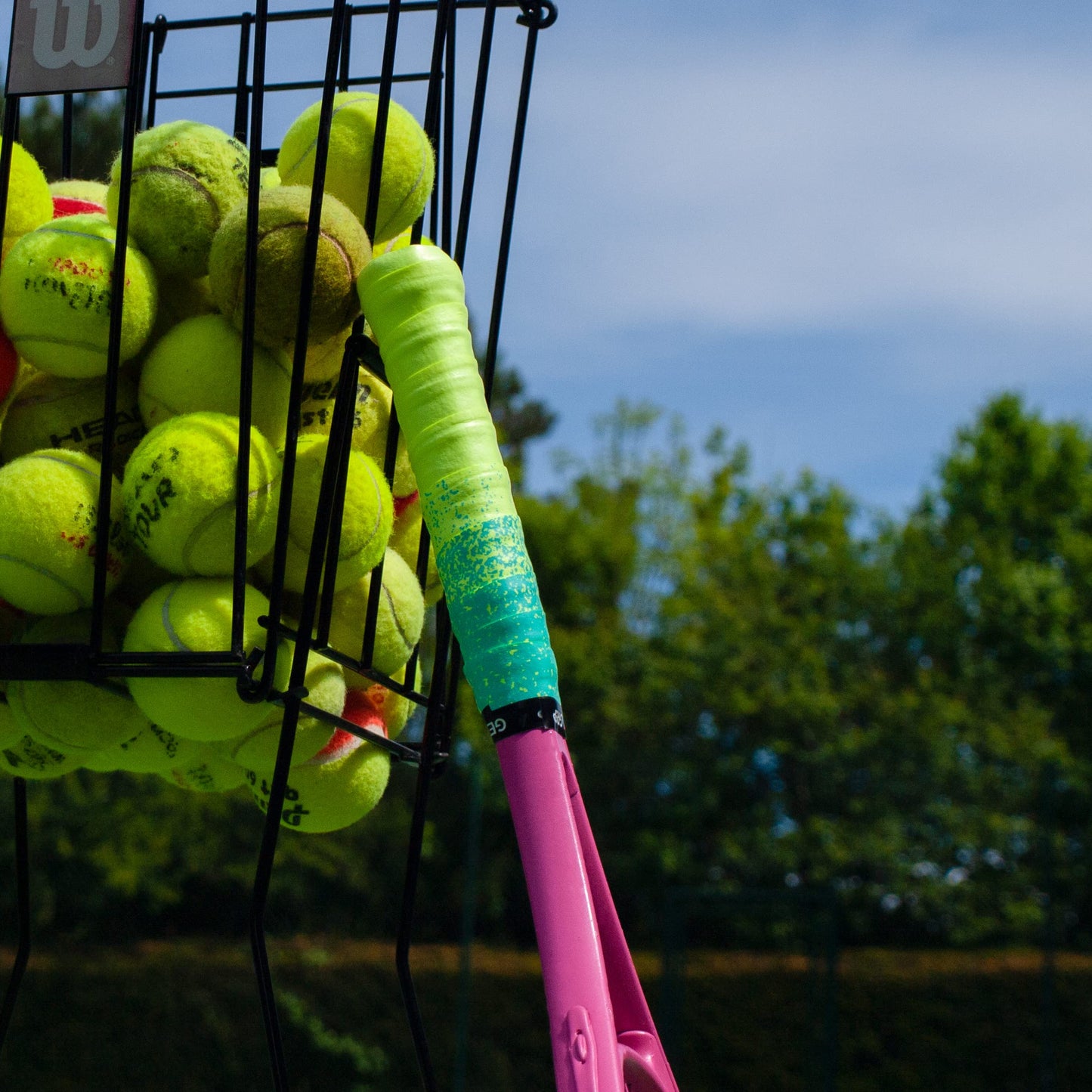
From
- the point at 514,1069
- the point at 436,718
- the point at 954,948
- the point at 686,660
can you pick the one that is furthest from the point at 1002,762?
the point at 436,718

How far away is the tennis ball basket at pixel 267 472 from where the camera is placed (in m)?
0.93

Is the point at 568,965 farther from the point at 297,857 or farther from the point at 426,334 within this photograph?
the point at 297,857

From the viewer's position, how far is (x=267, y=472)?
3.52 feet

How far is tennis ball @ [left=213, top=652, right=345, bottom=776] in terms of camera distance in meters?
1.15

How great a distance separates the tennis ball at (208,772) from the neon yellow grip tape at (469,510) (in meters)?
0.47

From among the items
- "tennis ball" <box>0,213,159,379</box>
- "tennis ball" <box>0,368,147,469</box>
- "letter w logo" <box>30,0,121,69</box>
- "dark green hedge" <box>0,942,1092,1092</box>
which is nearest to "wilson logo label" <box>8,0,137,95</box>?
"letter w logo" <box>30,0,121,69</box>

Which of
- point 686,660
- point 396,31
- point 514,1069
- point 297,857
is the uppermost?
point 686,660

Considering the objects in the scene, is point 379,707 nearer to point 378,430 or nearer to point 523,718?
point 378,430

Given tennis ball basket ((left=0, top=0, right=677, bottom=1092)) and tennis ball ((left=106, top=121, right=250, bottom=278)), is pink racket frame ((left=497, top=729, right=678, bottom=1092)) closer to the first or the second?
tennis ball basket ((left=0, top=0, right=677, bottom=1092))

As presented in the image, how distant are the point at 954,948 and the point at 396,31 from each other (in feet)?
53.8

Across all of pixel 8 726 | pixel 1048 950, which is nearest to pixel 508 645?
pixel 8 726

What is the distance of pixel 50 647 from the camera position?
1.05 m

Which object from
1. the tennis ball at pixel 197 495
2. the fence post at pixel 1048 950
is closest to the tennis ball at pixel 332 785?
the tennis ball at pixel 197 495

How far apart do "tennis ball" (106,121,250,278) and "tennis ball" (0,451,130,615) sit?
0.62 feet
